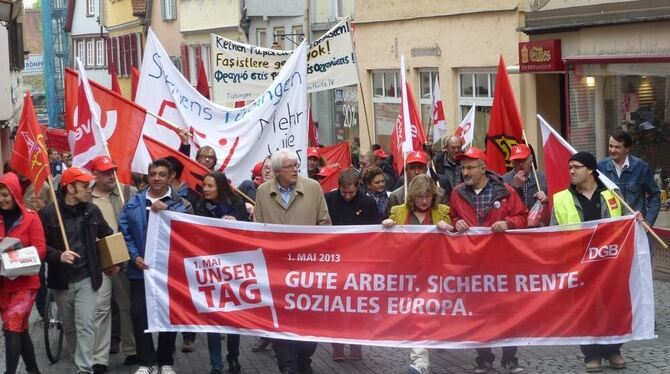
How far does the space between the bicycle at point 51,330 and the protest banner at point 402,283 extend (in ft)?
6.04

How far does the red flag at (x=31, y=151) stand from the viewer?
11.1m

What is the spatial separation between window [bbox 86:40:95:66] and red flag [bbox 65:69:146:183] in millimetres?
51084

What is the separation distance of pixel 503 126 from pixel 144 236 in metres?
3.92

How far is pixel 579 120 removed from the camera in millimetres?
19344

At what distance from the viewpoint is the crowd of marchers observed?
33.0ft

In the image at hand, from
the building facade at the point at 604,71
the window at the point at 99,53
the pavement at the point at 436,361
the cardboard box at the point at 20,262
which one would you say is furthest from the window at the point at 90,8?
the cardboard box at the point at 20,262

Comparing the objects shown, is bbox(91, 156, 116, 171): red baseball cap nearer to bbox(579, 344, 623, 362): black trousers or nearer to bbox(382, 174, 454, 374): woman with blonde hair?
bbox(382, 174, 454, 374): woman with blonde hair

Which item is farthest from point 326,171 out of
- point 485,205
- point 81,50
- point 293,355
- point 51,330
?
point 81,50

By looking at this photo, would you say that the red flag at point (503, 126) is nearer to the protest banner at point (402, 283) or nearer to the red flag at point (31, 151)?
the protest banner at point (402, 283)

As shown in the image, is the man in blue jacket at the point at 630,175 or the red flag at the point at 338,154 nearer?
the man in blue jacket at the point at 630,175

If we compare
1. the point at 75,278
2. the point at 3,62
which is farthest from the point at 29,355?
the point at 3,62

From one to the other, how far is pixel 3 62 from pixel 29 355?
1812 cm

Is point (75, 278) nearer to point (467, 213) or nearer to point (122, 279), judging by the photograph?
point (122, 279)

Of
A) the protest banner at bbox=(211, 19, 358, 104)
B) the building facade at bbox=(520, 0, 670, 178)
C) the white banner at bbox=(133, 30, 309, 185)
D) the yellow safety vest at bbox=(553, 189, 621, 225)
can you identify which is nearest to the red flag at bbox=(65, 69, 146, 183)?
the white banner at bbox=(133, 30, 309, 185)
